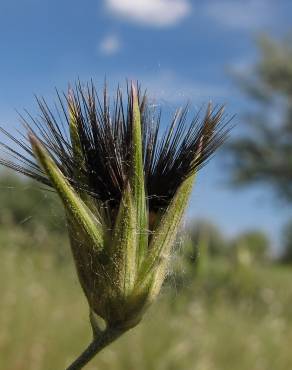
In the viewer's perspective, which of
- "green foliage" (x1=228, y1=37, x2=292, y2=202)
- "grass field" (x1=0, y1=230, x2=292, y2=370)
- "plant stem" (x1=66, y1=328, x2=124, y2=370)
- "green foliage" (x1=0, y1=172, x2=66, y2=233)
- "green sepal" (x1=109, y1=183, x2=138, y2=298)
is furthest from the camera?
"green foliage" (x1=228, y1=37, x2=292, y2=202)

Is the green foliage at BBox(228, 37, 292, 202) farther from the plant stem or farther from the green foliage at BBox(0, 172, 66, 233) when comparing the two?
the plant stem

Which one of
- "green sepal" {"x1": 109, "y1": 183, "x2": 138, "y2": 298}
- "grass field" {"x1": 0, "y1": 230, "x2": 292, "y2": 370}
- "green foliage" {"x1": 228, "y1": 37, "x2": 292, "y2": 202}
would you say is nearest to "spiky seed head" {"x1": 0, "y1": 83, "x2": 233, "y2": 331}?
"green sepal" {"x1": 109, "y1": 183, "x2": 138, "y2": 298}

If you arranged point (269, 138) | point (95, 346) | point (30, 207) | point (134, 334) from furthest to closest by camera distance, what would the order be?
A: 1. point (269, 138)
2. point (134, 334)
3. point (30, 207)
4. point (95, 346)

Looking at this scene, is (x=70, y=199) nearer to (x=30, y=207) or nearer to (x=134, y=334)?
(x=30, y=207)

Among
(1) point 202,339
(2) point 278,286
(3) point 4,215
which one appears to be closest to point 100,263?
(1) point 202,339

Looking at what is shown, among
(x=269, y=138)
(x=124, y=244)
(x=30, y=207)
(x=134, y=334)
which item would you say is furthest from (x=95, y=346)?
(x=269, y=138)
